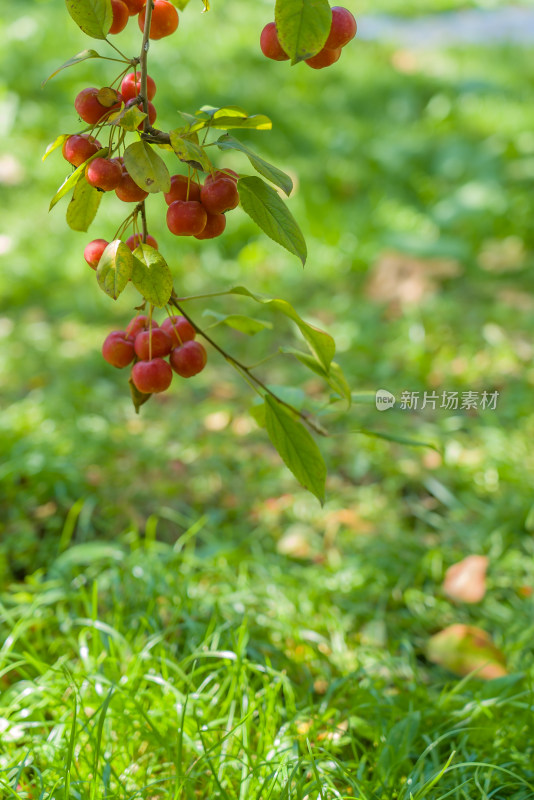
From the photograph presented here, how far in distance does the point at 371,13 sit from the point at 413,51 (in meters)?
1.09

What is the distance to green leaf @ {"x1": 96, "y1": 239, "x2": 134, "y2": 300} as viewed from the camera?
0.62 metres

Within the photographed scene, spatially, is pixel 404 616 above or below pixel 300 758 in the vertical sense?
→ below

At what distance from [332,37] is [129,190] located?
0.73 feet

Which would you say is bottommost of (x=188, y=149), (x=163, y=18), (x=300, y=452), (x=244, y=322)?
(x=300, y=452)

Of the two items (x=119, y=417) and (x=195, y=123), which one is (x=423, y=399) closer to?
(x=119, y=417)

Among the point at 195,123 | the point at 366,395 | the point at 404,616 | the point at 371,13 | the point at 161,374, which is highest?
the point at 371,13

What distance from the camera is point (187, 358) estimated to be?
729mm

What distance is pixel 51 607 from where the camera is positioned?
1236 millimetres

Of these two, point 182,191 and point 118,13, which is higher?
point 118,13

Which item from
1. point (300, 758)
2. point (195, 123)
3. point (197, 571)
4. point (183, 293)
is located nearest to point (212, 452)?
point (197, 571)
